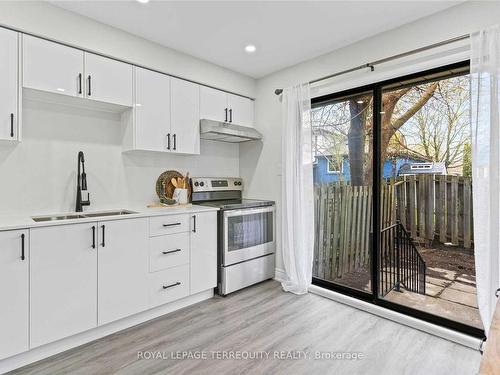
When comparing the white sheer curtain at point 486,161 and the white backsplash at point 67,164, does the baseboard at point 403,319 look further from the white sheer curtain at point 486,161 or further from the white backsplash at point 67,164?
the white backsplash at point 67,164

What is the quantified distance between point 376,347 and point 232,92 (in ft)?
9.72

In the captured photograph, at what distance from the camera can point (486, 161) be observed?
1.97 metres

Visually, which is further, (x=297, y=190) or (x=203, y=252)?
(x=297, y=190)

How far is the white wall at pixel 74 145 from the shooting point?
2230 mm

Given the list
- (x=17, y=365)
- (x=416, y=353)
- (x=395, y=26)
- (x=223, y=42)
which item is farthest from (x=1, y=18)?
(x=416, y=353)

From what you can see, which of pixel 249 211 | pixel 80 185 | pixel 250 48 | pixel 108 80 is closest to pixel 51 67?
pixel 108 80

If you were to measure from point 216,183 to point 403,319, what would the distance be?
7.86 feet

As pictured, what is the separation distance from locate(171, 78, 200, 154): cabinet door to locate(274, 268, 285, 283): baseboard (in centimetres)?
173

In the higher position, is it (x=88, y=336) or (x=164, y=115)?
(x=164, y=115)

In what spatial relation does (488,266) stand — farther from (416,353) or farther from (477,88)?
(477,88)

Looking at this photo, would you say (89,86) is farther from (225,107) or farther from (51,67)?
(225,107)

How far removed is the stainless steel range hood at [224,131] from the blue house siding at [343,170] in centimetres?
84

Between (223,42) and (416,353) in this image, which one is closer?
(416,353)

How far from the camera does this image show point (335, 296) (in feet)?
9.68
